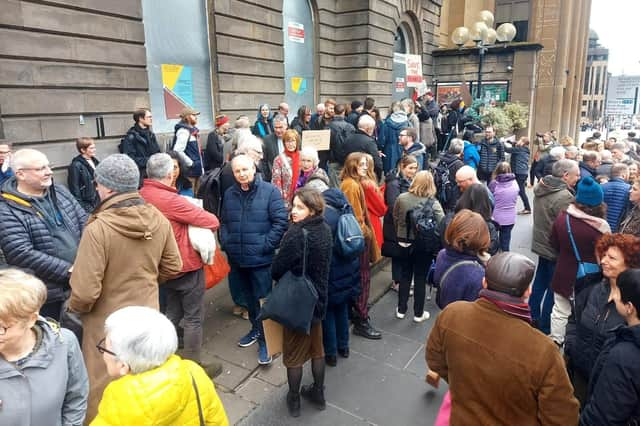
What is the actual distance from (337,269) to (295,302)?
73cm

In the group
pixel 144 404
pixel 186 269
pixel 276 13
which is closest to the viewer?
pixel 144 404

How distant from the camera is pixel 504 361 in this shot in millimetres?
2037

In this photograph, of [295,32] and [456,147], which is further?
[295,32]

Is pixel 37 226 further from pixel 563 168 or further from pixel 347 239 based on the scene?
pixel 563 168

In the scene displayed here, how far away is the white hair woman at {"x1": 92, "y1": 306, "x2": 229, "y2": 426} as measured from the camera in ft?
5.48

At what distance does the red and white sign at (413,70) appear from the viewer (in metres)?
14.8

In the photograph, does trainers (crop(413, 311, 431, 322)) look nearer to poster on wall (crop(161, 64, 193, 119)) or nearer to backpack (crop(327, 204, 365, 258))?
backpack (crop(327, 204, 365, 258))

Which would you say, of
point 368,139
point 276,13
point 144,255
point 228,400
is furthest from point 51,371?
point 276,13

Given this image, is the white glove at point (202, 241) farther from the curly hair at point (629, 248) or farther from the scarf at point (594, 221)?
the scarf at point (594, 221)

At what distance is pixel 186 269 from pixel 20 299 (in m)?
1.84

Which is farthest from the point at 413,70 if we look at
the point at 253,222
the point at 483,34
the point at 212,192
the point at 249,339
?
the point at 249,339

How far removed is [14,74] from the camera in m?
6.43

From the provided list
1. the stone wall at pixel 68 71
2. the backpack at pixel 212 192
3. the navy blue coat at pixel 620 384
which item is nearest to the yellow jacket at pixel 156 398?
the navy blue coat at pixel 620 384

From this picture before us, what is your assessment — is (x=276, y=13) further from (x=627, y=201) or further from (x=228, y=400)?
(x=228, y=400)
